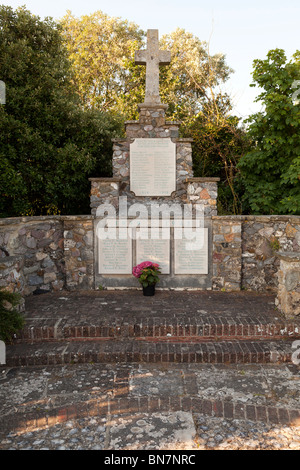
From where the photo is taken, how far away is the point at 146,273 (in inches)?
228

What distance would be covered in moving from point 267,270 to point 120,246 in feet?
8.37

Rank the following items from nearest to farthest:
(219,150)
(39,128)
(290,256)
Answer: (290,256)
(39,128)
(219,150)

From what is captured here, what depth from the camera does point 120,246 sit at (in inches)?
246

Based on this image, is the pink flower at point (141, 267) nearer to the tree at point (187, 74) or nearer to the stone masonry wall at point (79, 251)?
the stone masonry wall at point (79, 251)

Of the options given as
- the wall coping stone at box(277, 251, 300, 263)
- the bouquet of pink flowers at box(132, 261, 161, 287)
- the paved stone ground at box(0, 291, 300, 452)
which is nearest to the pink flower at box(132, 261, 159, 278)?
the bouquet of pink flowers at box(132, 261, 161, 287)

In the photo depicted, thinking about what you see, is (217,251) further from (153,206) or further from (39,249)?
(39,249)

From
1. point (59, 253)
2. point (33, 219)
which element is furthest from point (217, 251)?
point (33, 219)

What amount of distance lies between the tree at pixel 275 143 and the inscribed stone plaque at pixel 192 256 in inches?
56.7

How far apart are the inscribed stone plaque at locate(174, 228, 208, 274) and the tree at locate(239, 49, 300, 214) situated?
1441mm

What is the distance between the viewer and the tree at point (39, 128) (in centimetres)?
656

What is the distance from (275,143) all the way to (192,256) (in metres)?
2.76

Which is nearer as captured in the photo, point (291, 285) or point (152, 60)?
point (291, 285)
